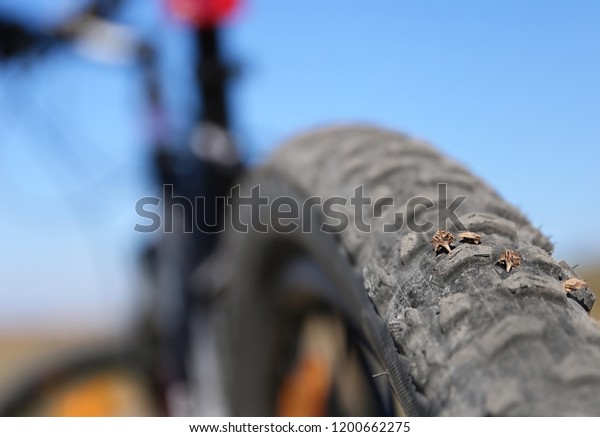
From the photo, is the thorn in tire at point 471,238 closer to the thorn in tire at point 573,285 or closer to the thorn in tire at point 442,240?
the thorn in tire at point 442,240

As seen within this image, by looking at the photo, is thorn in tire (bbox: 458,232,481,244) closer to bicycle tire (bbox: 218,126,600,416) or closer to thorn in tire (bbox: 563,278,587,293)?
bicycle tire (bbox: 218,126,600,416)

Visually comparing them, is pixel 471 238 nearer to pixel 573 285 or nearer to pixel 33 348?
pixel 573 285

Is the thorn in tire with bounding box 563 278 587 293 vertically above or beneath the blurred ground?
beneath

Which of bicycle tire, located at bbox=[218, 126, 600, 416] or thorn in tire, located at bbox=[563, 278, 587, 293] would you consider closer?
bicycle tire, located at bbox=[218, 126, 600, 416]

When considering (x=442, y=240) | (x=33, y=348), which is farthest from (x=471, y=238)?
(x=33, y=348)

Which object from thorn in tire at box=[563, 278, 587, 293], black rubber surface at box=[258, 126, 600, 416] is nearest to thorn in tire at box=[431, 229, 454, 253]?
black rubber surface at box=[258, 126, 600, 416]
